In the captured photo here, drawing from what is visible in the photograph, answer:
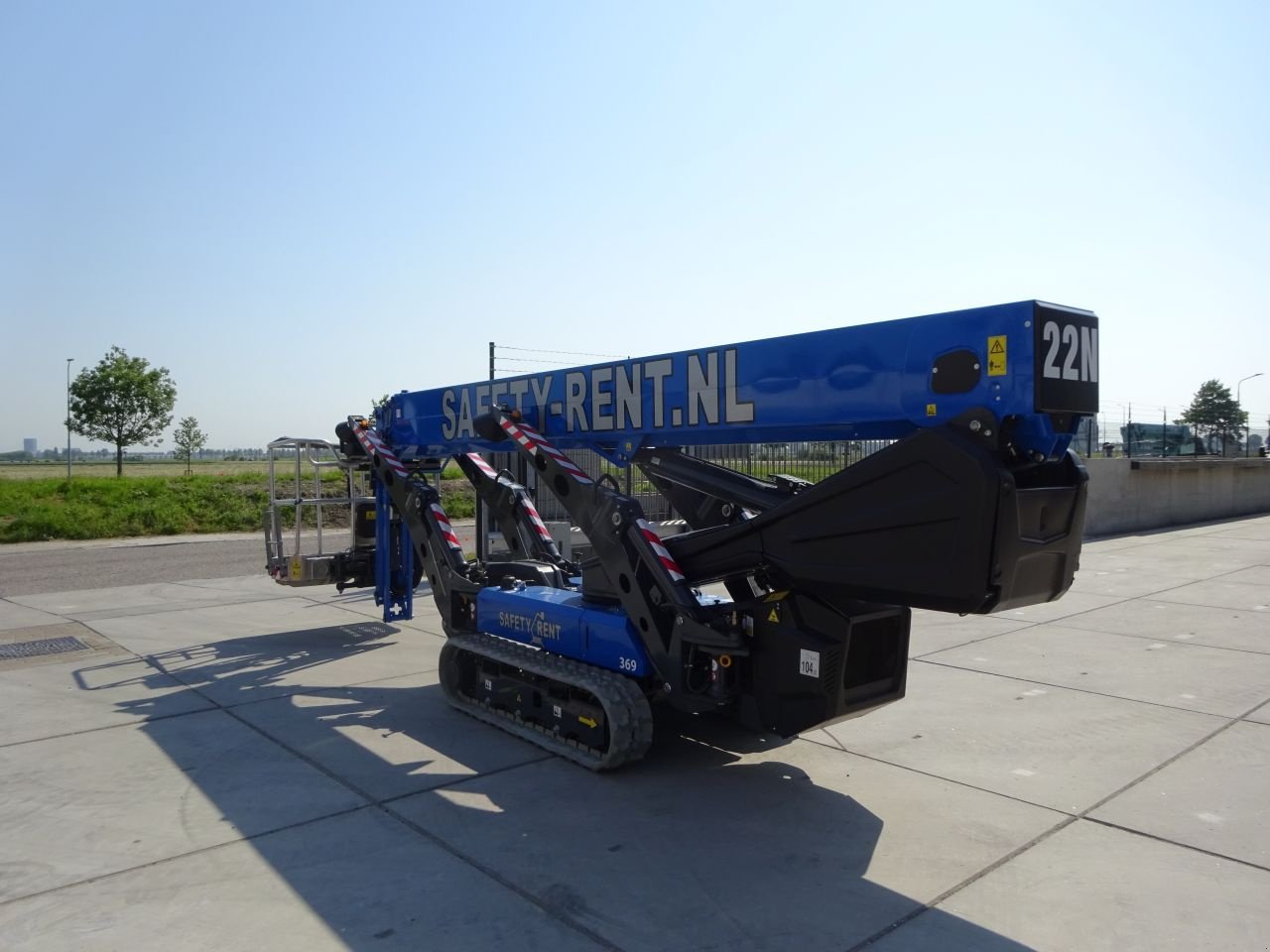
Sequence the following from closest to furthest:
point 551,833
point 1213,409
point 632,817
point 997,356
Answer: point 997,356, point 551,833, point 632,817, point 1213,409

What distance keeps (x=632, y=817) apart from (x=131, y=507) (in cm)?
2255

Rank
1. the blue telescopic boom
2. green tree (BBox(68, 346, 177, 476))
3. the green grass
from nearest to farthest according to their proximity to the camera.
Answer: the blue telescopic boom → the green grass → green tree (BBox(68, 346, 177, 476))

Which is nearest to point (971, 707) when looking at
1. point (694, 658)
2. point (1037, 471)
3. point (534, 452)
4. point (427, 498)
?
point (694, 658)

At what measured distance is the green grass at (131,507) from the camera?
21594 millimetres

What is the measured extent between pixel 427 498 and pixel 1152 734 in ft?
19.5

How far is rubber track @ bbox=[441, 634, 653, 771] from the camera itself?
17.9 feet

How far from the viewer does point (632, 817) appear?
16.3 ft

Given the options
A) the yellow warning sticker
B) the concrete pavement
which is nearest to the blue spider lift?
the yellow warning sticker

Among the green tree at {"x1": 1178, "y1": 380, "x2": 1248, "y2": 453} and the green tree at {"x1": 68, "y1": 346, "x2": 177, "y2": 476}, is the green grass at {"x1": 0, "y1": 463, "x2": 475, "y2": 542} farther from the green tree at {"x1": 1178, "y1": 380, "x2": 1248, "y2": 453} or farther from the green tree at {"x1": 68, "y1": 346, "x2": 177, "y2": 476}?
the green tree at {"x1": 1178, "y1": 380, "x2": 1248, "y2": 453}

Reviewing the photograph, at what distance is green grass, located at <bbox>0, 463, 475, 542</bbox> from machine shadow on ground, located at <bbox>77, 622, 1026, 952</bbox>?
51.2 feet

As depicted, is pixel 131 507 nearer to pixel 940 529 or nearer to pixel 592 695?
pixel 592 695

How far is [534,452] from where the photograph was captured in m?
6.53

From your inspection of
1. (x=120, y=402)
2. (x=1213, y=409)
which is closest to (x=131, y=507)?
(x=120, y=402)

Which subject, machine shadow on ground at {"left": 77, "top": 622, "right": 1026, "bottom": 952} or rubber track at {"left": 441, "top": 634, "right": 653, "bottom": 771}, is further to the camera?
rubber track at {"left": 441, "top": 634, "right": 653, "bottom": 771}
